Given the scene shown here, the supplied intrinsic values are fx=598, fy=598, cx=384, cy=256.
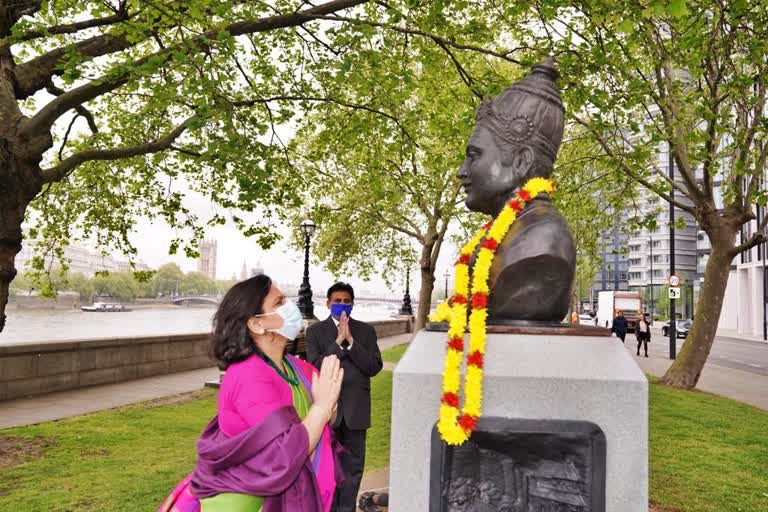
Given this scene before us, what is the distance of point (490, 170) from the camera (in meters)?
3.59

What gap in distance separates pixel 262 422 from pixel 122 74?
6.30m

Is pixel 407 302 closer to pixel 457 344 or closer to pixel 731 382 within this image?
pixel 731 382

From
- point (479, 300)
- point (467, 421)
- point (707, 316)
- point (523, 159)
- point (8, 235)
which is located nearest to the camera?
point (467, 421)

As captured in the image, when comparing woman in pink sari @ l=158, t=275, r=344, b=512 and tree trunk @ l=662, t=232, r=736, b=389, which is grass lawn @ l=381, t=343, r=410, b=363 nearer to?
tree trunk @ l=662, t=232, r=736, b=389

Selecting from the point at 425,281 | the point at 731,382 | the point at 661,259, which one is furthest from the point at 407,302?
the point at 661,259

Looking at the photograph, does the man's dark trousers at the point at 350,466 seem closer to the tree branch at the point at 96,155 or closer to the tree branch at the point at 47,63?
the tree branch at the point at 96,155

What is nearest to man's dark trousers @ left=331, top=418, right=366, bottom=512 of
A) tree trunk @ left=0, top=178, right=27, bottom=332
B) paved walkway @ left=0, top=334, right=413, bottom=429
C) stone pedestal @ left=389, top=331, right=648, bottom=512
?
stone pedestal @ left=389, top=331, right=648, bottom=512

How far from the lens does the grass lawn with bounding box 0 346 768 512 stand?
20.0 feet

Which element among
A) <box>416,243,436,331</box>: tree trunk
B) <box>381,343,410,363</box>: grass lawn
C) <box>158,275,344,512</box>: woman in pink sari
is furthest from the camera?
<box>416,243,436,331</box>: tree trunk

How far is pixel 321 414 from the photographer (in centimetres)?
270

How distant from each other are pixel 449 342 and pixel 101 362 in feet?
40.3

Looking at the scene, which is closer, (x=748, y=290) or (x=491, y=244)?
(x=491, y=244)

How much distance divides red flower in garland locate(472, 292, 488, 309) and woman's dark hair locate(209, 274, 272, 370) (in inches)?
44.9

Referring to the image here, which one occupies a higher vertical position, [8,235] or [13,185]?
[13,185]
